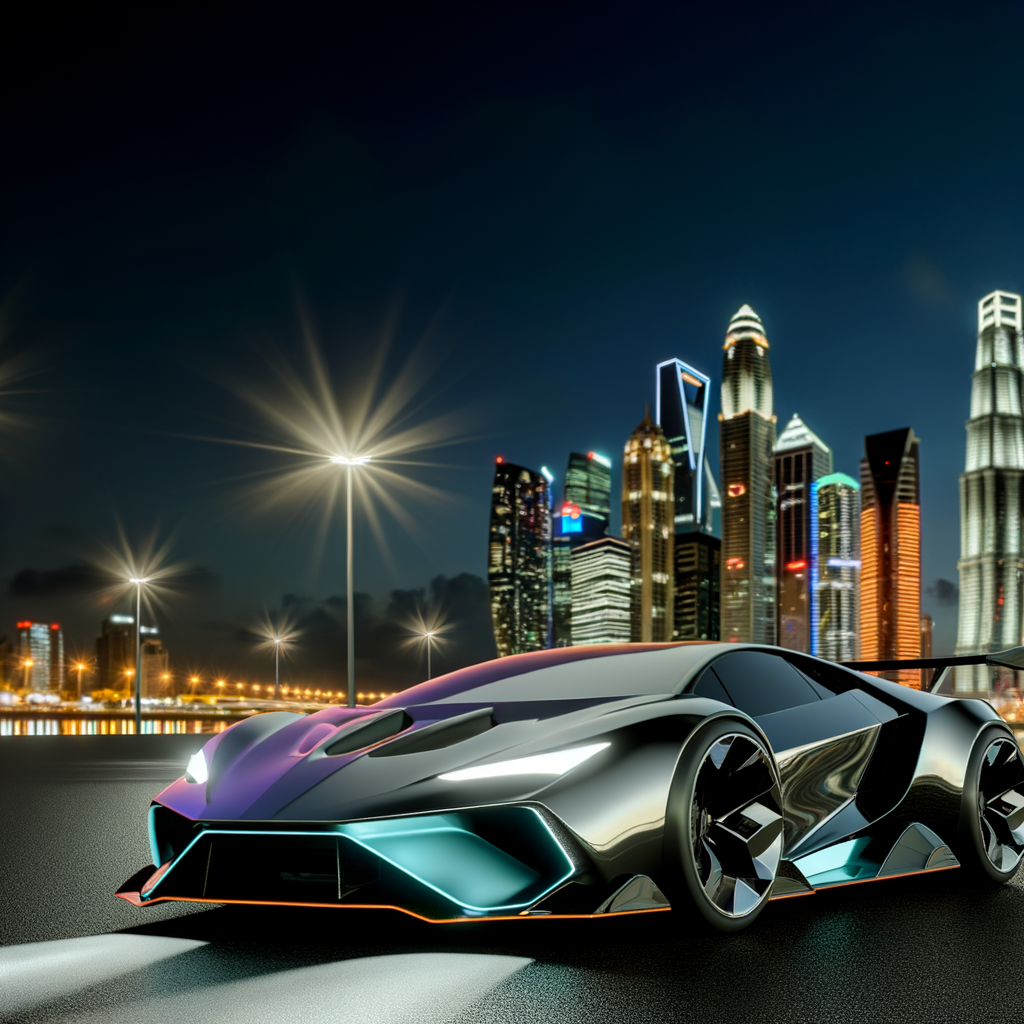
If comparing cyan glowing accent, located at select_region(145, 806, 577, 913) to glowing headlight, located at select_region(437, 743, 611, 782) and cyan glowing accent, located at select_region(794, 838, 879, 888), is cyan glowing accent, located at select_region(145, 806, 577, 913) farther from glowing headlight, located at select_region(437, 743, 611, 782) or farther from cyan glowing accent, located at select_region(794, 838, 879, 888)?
cyan glowing accent, located at select_region(794, 838, 879, 888)

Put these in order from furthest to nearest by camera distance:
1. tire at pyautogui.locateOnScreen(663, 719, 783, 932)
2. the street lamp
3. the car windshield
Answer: the street lamp → the car windshield → tire at pyautogui.locateOnScreen(663, 719, 783, 932)

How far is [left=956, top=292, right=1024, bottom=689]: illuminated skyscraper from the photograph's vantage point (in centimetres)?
17288

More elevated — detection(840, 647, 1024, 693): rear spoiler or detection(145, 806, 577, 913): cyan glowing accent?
detection(840, 647, 1024, 693): rear spoiler

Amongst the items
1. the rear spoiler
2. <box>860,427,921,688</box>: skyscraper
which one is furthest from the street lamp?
<box>860,427,921,688</box>: skyscraper

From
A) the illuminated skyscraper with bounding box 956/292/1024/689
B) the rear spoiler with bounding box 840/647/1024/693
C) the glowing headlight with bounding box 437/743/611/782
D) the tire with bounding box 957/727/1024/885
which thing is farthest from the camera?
the illuminated skyscraper with bounding box 956/292/1024/689

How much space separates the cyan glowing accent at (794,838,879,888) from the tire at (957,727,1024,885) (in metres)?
0.75

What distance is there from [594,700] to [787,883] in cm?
103

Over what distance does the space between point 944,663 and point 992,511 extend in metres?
190

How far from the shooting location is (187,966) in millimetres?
3355

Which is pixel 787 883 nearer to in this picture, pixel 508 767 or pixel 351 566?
pixel 508 767

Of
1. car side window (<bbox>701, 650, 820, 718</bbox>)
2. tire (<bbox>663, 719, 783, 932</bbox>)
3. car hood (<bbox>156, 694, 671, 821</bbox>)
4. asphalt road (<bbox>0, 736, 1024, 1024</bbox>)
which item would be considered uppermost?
car side window (<bbox>701, 650, 820, 718</bbox>)

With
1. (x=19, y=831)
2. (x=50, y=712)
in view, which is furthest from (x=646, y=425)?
(x=19, y=831)

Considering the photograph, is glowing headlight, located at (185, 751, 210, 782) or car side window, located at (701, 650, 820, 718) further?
car side window, located at (701, 650, 820, 718)

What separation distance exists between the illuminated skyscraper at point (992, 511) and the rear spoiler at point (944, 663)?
179501 mm
